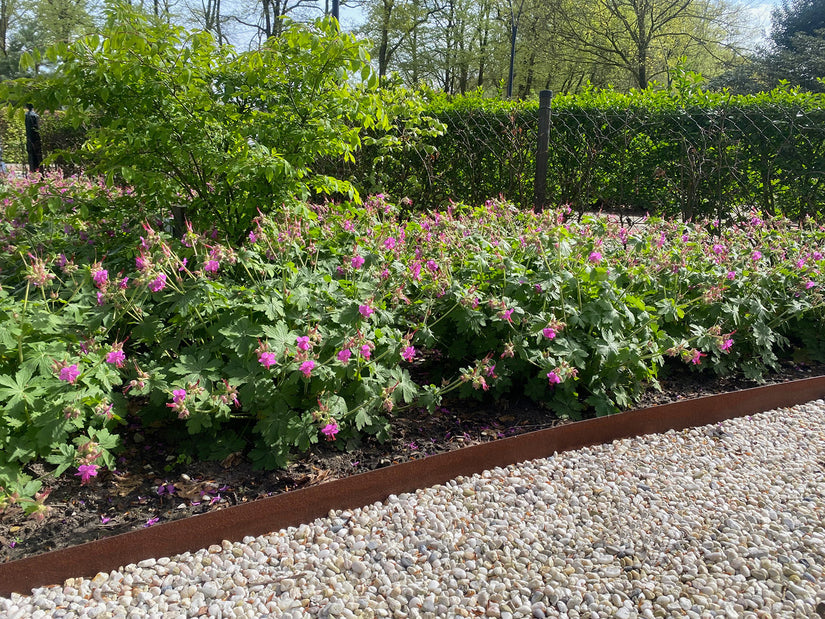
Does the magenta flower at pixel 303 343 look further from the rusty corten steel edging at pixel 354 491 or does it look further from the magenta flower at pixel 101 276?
the magenta flower at pixel 101 276

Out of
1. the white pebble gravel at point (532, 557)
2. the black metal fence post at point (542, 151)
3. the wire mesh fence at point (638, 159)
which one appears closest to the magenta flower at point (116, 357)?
the white pebble gravel at point (532, 557)

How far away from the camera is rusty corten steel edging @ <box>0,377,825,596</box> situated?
77.7 inches

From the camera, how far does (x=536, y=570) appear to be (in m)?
2.09

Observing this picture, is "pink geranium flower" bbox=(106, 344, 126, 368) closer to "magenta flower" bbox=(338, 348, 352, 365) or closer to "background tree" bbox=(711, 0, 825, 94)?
"magenta flower" bbox=(338, 348, 352, 365)

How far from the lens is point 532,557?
7.08 feet

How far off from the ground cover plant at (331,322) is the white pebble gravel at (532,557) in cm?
41

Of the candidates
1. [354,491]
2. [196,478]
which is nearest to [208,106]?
[196,478]

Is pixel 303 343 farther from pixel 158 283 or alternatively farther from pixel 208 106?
pixel 208 106

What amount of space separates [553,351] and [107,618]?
2.21 metres

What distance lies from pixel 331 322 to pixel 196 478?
91 cm

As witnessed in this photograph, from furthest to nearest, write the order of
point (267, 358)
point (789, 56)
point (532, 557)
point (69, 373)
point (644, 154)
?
point (789, 56)
point (644, 154)
point (267, 358)
point (532, 557)
point (69, 373)

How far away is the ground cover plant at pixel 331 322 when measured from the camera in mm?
2316

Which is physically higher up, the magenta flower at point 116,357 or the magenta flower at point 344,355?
the magenta flower at point 116,357

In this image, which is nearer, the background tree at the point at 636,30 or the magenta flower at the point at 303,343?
the magenta flower at the point at 303,343
